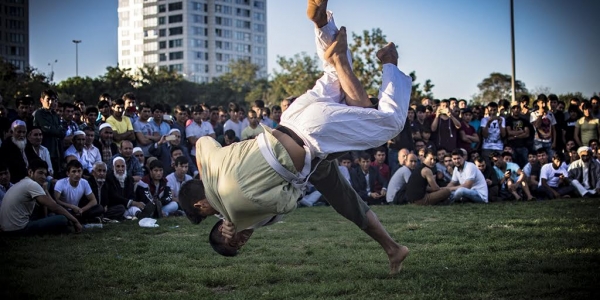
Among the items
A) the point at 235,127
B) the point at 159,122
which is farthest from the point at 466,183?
the point at 159,122

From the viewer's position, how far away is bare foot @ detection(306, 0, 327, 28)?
5307mm

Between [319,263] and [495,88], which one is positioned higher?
[495,88]

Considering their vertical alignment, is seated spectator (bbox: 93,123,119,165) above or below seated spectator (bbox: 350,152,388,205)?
above

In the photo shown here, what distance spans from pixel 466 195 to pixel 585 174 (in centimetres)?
313

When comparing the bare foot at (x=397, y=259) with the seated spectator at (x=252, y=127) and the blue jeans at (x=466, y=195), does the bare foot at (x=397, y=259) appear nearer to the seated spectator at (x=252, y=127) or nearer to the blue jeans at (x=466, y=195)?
the blue jeans at (x=466, y=195)

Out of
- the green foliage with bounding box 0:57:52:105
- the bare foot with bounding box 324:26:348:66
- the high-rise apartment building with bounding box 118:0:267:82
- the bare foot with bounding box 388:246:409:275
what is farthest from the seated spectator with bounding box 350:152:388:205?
the high-rise apartment building with bounding box 118:0:267:82

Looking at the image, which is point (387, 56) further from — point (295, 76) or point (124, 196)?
point (295, 76)

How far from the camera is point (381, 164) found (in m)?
15.0

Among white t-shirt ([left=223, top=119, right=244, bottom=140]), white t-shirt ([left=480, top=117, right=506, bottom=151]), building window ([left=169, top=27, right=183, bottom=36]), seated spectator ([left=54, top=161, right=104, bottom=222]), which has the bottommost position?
seated spectator ([left=54, top=161, right=104, bottom=222])

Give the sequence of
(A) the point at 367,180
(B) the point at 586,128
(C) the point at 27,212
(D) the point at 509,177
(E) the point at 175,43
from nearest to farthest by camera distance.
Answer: (C) the point at 27,212, (D) the point at 509,177, (A) the point at 367,180, (B) the point at 586,128, (E) the point at 175,43

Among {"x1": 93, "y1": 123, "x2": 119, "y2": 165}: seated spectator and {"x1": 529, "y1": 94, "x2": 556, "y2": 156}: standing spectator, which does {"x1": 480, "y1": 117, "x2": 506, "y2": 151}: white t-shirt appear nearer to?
{"x1": 529, "y1": 94, "x2": 556, "y2": 156}: standing spectator

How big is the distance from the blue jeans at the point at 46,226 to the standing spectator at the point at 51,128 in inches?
97.0

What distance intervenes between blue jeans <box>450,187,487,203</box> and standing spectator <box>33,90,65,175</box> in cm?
739

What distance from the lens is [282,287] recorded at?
216 inches
